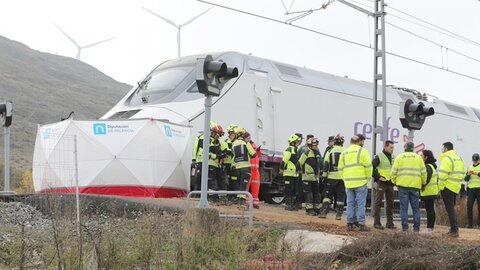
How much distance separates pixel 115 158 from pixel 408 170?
20.2 feet

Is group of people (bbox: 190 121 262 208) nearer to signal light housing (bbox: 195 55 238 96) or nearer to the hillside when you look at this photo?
signal light housing (bbox: 195 55 238 96)

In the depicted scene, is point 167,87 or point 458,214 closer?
point 167,87

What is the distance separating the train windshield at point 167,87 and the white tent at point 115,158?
155 centimetres

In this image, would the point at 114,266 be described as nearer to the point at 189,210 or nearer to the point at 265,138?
the point at 189,210

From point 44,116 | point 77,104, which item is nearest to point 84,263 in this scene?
point 44,116

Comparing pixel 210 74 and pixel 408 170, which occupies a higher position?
pixel 210 74

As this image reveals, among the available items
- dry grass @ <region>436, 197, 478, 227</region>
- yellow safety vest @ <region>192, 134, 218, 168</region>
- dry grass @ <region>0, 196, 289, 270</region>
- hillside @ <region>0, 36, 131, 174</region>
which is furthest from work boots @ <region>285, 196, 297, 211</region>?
hillside @ <region>0, 36, 131, 174</region>

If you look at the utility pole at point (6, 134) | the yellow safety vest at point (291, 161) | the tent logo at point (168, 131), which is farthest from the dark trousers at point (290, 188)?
the utility pole at point (6, 134)

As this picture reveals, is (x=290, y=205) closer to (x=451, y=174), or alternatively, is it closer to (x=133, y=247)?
(x=451, y=174)

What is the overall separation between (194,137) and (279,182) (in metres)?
3.23

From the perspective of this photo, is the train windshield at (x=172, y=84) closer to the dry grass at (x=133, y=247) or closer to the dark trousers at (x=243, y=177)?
the dark trousers at (x=243, y=177)

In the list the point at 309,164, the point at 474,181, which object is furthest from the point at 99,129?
the point at 474,181

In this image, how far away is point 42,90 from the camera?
10069cm

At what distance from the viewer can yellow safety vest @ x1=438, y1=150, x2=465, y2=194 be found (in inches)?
517
